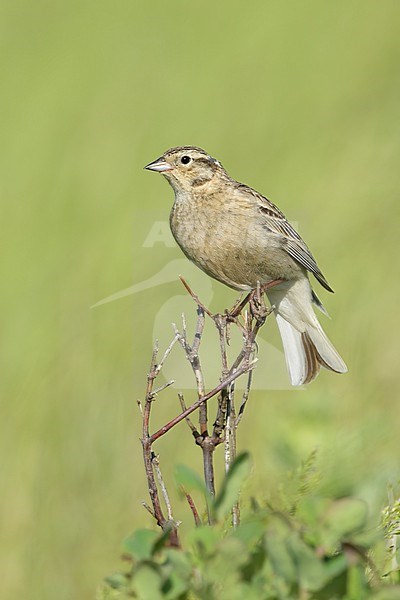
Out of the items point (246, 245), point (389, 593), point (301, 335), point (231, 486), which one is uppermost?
point (246, 245)

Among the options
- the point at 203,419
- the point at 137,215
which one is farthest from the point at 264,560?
the point at 137,215

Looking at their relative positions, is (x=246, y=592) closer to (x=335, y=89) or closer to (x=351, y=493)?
(x=351, y=493)

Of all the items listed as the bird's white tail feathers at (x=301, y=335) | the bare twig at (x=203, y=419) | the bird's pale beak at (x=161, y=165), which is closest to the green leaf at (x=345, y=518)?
the bare twig at (x=203, y=419)

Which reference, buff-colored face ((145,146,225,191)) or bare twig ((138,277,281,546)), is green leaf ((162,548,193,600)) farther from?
buff-colored face ((145,146,225,191))

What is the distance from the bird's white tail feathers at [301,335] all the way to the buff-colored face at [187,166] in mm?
365

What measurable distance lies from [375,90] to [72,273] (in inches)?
64.2

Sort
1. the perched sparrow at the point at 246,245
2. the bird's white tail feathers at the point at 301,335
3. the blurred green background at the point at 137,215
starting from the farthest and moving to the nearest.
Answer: the blurred green background at the point at 137,215
the perched sparrow at the point at 246,245
the bird's white tail feathers at the point at 301,335

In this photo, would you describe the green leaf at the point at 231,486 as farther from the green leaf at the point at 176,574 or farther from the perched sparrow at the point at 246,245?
the perched sparrow at the point at 246,245

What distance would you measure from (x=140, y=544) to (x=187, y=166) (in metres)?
2.20

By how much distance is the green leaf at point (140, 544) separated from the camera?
80 cm

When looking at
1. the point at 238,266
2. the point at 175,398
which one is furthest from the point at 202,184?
the point at 175,398

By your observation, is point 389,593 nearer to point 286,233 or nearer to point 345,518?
point 345,518

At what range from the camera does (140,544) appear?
0.81 m

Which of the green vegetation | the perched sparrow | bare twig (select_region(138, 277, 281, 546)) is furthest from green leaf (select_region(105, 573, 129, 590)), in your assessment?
the perched sparrow
